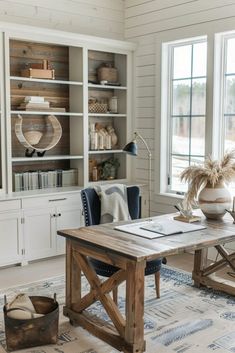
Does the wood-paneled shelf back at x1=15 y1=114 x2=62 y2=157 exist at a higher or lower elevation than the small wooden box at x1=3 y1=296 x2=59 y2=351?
higher

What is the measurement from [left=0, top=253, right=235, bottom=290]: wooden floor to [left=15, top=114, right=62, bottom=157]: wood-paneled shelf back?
3.91ft

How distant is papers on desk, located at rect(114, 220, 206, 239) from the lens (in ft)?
10.1

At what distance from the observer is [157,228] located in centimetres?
320

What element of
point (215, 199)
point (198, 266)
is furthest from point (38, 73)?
point (198, 266)

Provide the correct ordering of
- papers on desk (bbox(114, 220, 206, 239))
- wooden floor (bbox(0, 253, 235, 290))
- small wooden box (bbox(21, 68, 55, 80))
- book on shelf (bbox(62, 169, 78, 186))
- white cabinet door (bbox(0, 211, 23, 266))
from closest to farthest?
papers on desk (bbox(114, 220, 206, 239)), wooden floor (bbox(0, 253, 235, 290)), white cabinet door (bbox(0, 211, 23, 266)), small wooden box (bbox(21, 68, 55, 80)), book on shelf (bbox(62, 169, 78, 186))

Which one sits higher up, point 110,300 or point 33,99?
point 33,99

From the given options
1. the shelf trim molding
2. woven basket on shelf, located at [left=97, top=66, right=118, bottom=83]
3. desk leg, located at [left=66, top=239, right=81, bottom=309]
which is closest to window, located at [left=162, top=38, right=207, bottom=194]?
woven basket on shelf, located at [left=97, top=66, right=118, bottom=83]

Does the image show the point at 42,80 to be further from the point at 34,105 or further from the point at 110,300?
the point at 110,300

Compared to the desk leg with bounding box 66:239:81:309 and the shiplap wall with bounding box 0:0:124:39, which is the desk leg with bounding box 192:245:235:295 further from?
the shiplap wall with bounding box 0:0:124:39

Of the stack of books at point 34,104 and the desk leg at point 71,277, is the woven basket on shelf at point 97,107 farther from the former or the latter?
the desk leg at point 71,277

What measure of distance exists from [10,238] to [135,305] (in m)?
2.15

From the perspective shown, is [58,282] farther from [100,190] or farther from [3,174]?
[3,174]

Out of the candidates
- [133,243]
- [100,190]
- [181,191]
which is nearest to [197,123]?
[181,191]

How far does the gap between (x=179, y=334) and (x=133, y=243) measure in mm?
754
